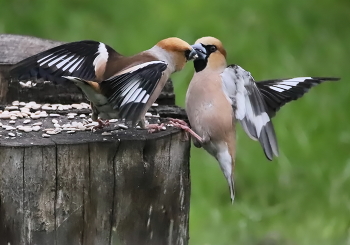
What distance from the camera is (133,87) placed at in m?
4.07

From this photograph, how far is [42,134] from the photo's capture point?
13.8 ft

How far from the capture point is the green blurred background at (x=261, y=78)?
22.4ft

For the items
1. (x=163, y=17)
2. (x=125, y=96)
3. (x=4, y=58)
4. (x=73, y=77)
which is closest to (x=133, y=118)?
(x=125, y=96)

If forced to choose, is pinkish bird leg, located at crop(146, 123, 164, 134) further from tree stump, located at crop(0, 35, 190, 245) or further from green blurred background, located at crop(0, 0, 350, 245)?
green blurred background, located at crop(0, 0, 350, 245)

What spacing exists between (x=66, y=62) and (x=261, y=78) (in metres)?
4.79

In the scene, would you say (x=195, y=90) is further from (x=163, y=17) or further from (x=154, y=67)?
(x=163, y=17)

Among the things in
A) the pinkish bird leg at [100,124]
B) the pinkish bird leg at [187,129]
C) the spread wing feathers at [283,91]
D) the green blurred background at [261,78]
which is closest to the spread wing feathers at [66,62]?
the pinkish bird leg at [100,124]

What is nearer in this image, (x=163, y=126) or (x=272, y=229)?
(x=163, y=126)

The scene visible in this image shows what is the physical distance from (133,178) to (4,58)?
1.78 meters

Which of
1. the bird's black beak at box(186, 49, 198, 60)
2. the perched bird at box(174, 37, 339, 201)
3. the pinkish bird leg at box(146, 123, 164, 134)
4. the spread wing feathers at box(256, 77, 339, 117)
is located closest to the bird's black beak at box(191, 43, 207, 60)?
the perched bird at box(174, 37, 339, 201)

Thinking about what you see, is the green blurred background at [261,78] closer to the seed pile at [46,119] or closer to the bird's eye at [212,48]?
the bird's eye at [212,48]

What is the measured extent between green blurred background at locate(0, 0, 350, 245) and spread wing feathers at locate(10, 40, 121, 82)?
224cm

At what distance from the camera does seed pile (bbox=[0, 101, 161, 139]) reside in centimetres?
433

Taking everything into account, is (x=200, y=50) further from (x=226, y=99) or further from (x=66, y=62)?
(x=66, y=62)
